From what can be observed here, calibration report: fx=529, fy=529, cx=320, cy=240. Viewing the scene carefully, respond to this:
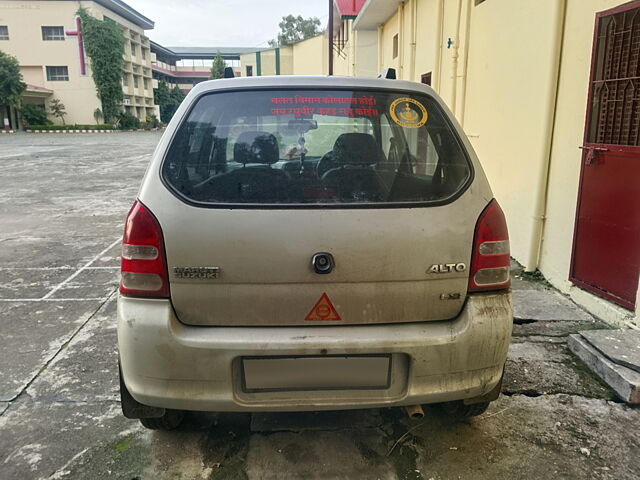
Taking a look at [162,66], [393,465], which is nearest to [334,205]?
[393,465]

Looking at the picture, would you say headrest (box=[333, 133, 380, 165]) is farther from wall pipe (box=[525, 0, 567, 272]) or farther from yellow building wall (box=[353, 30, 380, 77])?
yellow building wall (box=[353, 30, 380, 77])

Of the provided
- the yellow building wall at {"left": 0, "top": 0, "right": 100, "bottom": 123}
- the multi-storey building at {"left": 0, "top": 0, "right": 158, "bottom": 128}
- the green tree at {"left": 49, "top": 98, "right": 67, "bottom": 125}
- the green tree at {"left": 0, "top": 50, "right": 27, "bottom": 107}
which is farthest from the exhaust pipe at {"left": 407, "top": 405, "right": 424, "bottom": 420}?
the green tree at {"left": 49, "top": 98, "right": 67, "bottom": 125}

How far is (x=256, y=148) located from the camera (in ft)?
7.41

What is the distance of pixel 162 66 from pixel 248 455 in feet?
252

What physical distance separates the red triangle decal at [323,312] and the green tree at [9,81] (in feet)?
152

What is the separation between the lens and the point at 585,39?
4.16m

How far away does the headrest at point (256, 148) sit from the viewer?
87.7 inches

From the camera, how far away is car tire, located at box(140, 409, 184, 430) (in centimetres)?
248

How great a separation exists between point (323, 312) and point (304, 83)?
1.01 meters

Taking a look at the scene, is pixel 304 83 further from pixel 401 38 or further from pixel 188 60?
pixel 188 60

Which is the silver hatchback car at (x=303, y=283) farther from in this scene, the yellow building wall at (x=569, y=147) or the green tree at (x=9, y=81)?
the green tree at (x=9, y=81)

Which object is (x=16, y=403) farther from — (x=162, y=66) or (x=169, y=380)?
(x=162, y=66)

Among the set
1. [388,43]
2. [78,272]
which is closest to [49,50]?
[388,43]

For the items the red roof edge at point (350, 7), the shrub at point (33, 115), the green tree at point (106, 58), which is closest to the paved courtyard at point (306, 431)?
the red roof edge at point (350, 7)
